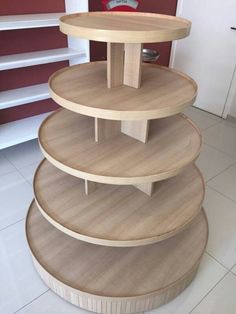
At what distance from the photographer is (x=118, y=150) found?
1.39 meters

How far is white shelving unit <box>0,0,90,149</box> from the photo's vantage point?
2.01 meters

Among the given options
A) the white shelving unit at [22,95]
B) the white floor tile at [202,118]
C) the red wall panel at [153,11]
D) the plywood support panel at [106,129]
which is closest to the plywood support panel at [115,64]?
the plywood support panel at [106,129]

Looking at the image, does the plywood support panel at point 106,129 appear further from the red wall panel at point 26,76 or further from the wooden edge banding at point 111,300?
the red wall panel at point 26,76

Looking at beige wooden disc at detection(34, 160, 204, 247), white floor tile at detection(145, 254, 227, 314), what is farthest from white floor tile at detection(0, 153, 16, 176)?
white floor tile at detection(145, 254, 227, 314)

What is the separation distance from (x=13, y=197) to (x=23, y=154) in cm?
56

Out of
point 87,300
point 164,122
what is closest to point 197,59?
point 164,122

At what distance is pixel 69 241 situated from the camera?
5.22 ft

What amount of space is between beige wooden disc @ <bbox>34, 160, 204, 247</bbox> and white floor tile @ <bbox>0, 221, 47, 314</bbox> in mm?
444

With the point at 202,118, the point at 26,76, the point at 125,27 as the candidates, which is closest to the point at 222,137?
the point at 202,118

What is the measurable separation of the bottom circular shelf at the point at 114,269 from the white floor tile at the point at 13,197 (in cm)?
32

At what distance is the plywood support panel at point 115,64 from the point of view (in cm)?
128

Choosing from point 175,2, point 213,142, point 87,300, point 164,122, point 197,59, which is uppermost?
point 175,2

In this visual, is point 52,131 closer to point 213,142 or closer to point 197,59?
point 213,142

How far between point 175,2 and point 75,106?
282cm
